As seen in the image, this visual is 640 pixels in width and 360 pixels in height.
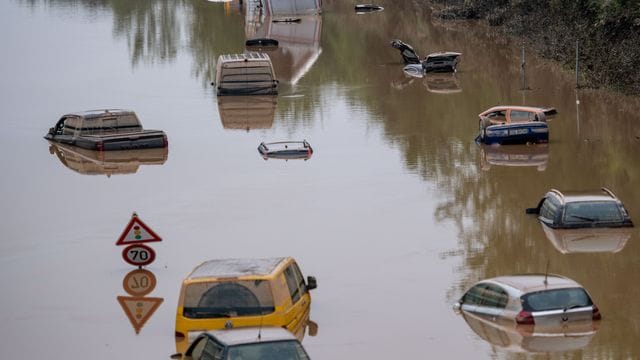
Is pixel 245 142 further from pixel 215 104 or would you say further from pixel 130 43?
pixel 130 43

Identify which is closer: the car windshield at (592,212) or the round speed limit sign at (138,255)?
the round speed limit sign at (138,255)

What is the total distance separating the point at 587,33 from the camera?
84.2 m

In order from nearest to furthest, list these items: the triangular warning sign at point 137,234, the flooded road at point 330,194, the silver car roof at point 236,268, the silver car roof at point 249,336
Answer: the silver car roof at point 249,336 → the silver car roof at point 236,268 → the flooded road at point 330,194 → the triangular warning sign at point 137,234

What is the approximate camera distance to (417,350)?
31.9 m

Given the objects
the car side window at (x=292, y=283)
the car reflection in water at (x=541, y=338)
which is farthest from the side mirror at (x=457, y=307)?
the car side window at (x=292, y=283)

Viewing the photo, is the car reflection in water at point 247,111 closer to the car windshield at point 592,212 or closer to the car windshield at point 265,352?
the car windshield at point 592,212

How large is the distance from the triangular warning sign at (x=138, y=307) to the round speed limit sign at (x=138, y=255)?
6.18 ft

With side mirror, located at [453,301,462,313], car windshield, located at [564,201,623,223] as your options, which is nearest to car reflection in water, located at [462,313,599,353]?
side mirror, located at [453,301,462,313]

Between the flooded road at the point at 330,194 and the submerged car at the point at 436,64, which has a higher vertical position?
the submerged car at the point at 436,64

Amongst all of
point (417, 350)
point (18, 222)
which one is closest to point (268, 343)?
point (417, 350)

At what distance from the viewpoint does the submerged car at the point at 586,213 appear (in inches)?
1715

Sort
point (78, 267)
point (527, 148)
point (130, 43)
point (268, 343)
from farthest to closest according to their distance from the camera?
point (130, 43) → point (527, 148) → point (78, 267) → point (268, 343)

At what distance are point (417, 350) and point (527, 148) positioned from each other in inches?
1183

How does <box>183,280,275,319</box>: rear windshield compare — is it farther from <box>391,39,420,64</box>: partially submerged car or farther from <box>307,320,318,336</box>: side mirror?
<box>391,39,420,64</box>: partially submerged car
